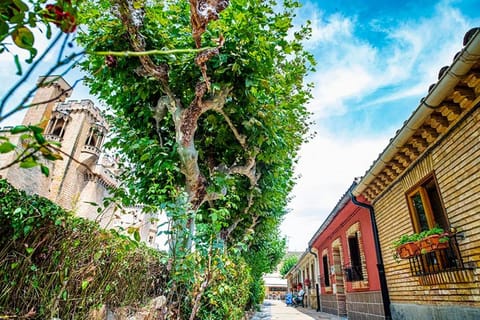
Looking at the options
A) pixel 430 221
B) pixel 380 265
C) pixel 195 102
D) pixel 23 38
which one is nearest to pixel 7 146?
pixel 23 38

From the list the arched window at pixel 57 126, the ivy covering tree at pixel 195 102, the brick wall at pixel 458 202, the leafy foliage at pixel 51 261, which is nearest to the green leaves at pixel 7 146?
the leafy foliage at pixel 51 261

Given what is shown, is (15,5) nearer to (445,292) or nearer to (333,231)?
(445,292)

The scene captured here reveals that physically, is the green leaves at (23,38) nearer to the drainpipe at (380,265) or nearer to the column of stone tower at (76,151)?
the drainpipe at (380,265)

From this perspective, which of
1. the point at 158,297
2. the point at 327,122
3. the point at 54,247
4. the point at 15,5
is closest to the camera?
the point at 15,5

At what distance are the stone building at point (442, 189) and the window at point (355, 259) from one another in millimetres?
2795

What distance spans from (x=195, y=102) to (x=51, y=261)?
10.3 ft

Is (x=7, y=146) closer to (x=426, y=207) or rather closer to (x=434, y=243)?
(x=434, y=243)

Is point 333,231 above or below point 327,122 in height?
below

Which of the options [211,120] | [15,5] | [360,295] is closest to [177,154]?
[211,120]

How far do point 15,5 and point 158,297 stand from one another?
13.1 ft

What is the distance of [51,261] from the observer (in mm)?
2361

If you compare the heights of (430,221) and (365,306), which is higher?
(430,221)

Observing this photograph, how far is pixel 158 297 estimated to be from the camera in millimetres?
3887

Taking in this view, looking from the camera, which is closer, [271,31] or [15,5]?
[15,5]
